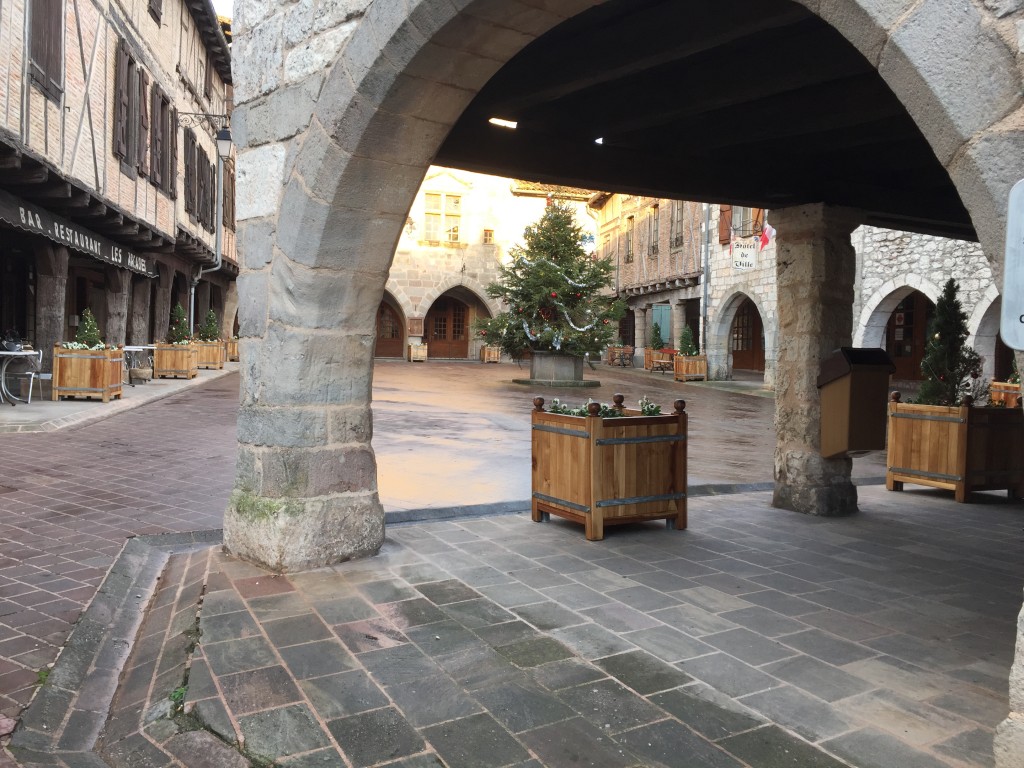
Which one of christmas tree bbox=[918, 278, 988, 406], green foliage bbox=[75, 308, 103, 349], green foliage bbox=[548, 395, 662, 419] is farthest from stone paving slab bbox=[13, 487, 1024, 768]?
green foliage bbox=[75, 308, 103, 349]

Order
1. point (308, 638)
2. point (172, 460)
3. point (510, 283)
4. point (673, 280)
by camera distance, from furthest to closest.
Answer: point (673, 280)
point (510, 283)
point (172, 460)
point (308, 638)

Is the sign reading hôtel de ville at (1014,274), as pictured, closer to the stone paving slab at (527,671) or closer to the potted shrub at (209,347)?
the stone paving slab at (527,671)

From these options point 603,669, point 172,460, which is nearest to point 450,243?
point 172,460

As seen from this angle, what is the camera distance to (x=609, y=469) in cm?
462

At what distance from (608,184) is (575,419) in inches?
73.6

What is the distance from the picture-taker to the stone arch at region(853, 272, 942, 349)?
46.9 feet

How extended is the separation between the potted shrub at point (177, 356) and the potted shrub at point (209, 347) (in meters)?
2.97

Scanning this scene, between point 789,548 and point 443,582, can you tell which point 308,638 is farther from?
point 789,548

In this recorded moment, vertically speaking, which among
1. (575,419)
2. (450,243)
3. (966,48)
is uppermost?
(450,243)

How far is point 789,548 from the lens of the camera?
446 centimetres

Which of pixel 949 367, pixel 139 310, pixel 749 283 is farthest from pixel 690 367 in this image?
pixel 949 367

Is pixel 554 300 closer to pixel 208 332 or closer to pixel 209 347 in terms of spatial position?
pixel 209 347

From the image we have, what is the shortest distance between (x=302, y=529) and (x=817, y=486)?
3416 millimetres

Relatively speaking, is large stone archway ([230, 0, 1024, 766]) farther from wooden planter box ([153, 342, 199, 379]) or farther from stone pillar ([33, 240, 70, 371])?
wooden planter box ([153, 342, 199, 379])
